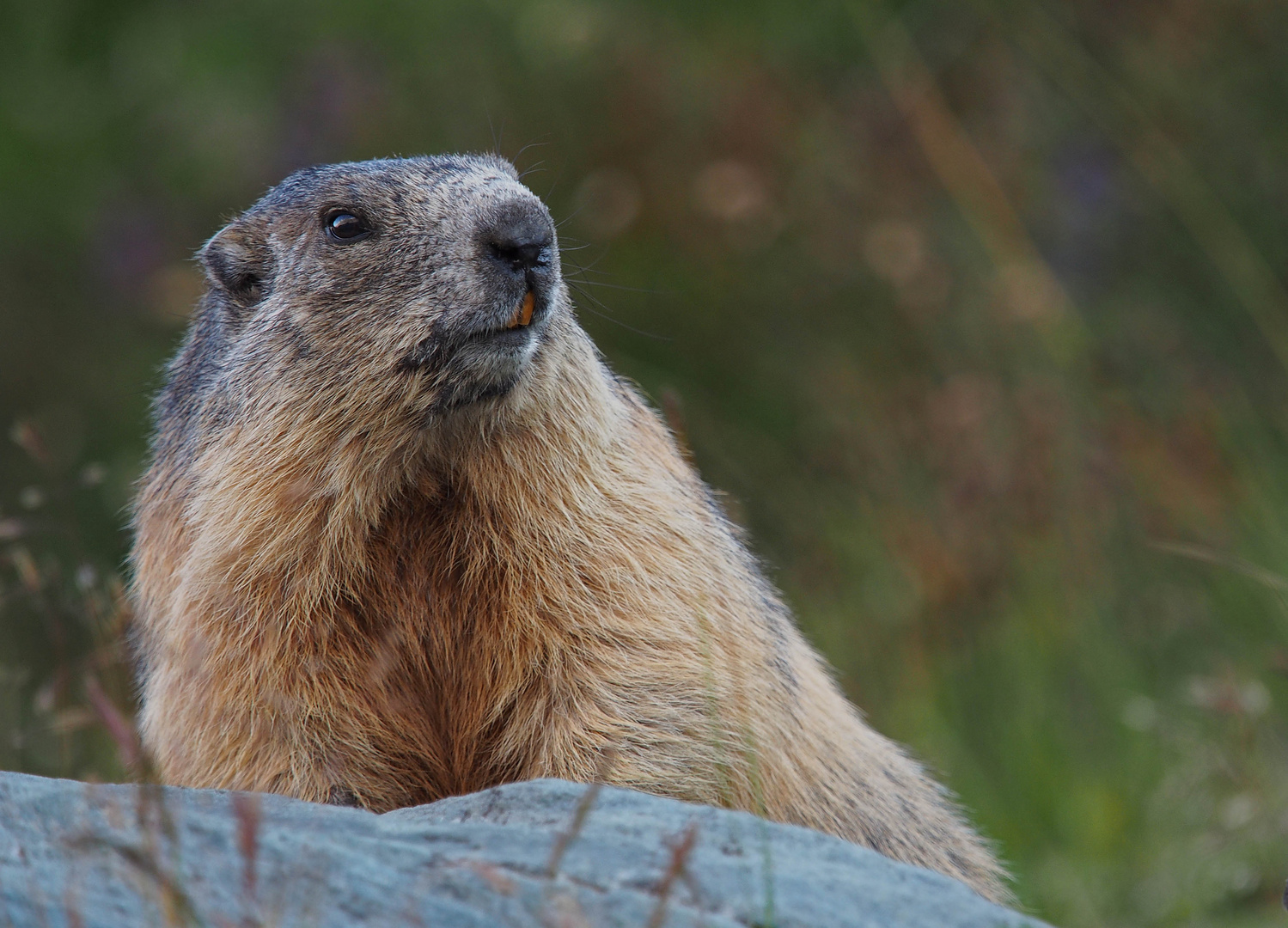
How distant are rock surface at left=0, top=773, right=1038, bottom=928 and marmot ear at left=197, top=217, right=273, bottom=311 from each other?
6.15 feet

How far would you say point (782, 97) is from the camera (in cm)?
1036

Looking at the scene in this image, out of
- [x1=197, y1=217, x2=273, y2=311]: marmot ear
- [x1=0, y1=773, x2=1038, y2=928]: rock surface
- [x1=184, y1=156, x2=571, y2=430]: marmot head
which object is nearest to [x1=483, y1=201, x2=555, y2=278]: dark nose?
[x1=184, y1=156, x2=571, y2=430]: marmot head

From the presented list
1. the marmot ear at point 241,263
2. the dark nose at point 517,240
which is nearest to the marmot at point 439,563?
the dark nose at point 517,240

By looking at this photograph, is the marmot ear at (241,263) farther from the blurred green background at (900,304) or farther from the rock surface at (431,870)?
the rock surface at (431,870)

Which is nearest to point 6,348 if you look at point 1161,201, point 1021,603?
point 1021,603

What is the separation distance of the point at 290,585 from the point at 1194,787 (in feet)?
13.2

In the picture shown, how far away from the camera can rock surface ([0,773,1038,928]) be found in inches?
97.2

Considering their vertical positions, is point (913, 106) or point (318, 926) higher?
point (913, 106)

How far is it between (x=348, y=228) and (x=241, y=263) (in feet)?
1.91

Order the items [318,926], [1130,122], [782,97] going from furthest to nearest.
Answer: [782,97] < [1130,122] < [318,926]

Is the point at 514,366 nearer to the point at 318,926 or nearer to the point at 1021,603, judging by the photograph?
the point at 318,926

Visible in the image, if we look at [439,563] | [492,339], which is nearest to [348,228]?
[492,339]

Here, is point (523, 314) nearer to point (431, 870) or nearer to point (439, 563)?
point (439, 563)

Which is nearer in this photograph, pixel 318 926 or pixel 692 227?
pixel 318 926
